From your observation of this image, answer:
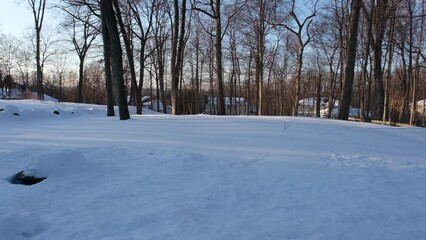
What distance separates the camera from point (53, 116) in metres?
16.2

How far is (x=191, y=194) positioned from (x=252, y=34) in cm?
2437

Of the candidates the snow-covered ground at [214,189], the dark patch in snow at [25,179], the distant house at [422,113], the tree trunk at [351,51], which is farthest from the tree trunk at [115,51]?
the distant house at [422,113]

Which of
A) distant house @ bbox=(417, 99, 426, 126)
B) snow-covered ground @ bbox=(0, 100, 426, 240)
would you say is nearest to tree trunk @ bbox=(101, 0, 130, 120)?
snow-covered ground @ bbox=(0, 100, 426, 240)

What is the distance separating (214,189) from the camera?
4695 mm

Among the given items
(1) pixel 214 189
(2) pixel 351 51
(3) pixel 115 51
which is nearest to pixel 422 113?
(2) pixel 351 51

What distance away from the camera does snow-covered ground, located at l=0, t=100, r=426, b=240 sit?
3.64m

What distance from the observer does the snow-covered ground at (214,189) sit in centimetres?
364

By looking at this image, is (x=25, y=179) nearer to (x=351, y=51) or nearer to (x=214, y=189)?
(x=214, y=189)

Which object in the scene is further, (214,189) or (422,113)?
(422,113)

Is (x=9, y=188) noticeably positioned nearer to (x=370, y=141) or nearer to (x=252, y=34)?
(x=370, y=141)

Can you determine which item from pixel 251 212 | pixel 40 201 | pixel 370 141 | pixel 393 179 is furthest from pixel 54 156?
pixel 370 141

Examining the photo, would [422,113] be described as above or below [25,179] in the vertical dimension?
above

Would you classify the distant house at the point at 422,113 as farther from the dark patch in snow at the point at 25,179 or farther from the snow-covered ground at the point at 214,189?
the dark patch in snow at the point at 25,179

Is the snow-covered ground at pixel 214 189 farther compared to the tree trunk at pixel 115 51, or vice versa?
the tree trunk at pixel 115 51
